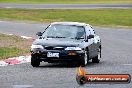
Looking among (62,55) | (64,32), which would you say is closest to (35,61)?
(62,55)

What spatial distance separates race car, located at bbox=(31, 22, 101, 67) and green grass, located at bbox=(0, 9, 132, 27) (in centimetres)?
2610

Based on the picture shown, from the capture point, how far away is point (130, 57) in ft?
70.4

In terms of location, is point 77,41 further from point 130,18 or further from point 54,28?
point 130,18

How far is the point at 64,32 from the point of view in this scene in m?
18.5

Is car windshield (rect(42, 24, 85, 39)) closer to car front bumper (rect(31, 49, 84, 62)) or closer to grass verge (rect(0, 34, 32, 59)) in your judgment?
car front bumper (rect(31, 49, 84, 62))

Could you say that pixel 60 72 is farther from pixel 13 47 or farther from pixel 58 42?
pixel 13 47

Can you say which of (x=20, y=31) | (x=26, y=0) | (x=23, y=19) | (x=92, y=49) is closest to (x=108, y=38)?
(x=20, y=31)

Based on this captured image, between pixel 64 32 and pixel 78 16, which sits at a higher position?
pixel 64 32

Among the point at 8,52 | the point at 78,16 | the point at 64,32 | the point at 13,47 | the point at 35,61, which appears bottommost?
the point at 78,16

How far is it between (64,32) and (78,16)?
1265 inches

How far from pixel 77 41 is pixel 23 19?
3133 cm

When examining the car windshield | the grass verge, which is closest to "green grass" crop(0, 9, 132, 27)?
the grass verge

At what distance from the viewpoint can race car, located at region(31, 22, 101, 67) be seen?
1728 cm

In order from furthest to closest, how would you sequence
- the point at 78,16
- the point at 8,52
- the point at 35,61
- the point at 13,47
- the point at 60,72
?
the point at 78,16 → the point at 13,47 → the point at 8,52 → the point at 35,61 → the point at 60,72
